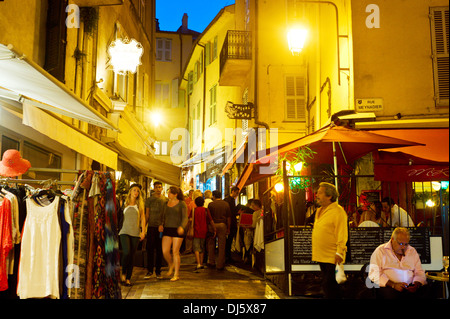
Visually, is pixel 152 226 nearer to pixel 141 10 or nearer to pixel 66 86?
pixel 66 86

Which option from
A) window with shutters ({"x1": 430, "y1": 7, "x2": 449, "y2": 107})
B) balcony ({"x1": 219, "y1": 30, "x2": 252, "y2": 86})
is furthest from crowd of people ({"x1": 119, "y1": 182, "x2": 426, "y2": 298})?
balcony ({"x1": 219, "y1": 30, "x2": 252, "y2": 86})

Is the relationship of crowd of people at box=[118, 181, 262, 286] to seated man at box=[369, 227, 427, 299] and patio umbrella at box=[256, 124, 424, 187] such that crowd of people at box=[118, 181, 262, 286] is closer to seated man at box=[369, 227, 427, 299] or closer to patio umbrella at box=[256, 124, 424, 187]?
patio umbrella at box=[256, 124, 424, 187]

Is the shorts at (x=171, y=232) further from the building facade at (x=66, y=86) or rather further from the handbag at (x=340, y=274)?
the handbag at (x=340, y=274)

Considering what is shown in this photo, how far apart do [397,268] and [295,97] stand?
465 inches

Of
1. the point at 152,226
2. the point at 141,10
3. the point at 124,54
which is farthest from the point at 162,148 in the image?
the point at 152,226

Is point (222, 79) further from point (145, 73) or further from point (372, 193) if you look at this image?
point (372, 193)

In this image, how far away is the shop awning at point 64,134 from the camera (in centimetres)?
664

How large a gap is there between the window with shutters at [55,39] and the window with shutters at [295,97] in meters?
8.96

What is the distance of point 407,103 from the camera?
1166cm

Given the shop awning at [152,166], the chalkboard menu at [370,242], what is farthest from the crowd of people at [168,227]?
the shop awning at [152,166]

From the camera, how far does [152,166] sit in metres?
16.1
